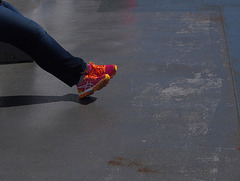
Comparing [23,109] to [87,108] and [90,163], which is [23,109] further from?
[90,163]

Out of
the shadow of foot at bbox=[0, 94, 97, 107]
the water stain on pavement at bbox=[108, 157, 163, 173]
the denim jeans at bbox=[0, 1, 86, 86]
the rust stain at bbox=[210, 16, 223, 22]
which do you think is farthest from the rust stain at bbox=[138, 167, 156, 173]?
the rust stain at bbox=[210, 16, 223, 22]

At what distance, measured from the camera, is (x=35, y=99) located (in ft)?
14.9

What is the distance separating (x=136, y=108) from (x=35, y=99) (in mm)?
948

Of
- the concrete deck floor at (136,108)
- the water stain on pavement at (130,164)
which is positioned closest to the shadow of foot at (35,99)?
the concrete deck floor at (136,108)

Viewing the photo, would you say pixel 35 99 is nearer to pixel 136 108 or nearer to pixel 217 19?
pixel 136 108

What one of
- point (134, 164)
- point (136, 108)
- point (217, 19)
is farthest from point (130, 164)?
point (217, 19)

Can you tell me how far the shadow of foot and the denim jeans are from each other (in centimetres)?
17

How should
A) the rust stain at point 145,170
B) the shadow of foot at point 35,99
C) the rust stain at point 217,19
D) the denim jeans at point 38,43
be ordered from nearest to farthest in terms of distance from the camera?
the rust stain at point 145,170 < the denim jeans at point 38,43 < the shadow of foot at point 35,99 < the rust stain at point 217,19

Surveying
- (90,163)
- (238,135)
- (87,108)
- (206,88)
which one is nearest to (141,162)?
(90,163)

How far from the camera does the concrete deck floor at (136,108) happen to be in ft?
10.9

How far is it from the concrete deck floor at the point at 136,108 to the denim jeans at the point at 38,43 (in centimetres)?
28

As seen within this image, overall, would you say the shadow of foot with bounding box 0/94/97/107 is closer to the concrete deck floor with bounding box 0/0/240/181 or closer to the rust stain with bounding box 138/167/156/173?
the concrete deck floor with bounding box 0/0/240/181

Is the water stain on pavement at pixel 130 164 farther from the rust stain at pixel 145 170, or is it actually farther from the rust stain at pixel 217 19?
the rust stain at pixel 217 19

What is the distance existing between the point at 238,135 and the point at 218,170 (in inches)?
21.0
